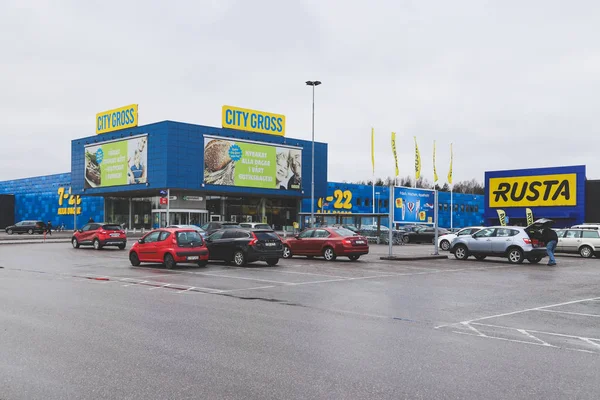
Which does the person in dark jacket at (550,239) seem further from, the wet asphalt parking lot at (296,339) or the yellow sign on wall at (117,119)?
the yellow sign on wall at (117,119)

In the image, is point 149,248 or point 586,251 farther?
point 586,251

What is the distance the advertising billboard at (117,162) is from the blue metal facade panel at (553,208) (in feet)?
116

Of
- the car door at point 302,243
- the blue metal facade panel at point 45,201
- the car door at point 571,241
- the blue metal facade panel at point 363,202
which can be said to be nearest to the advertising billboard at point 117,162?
the blue metal facade panel at point 45,201

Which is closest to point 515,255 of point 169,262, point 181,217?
point 169,262

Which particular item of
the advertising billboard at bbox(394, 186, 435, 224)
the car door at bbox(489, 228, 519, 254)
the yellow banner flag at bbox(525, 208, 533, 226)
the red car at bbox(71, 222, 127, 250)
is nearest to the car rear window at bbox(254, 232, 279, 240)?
the car door at bbox(489, 228, 519, 254)

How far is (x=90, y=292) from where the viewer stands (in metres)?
13.4

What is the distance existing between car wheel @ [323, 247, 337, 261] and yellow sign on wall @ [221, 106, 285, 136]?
41.1 metres

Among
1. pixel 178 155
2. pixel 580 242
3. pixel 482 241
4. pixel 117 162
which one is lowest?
pixel 580 242

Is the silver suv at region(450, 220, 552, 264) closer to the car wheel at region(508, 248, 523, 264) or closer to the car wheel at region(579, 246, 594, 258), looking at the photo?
the car wheel at region(508, 248, 523, 264)

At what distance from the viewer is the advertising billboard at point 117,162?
205 feet

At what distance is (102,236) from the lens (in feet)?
112

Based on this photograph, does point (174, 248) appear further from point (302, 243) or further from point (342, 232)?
point (342, 232)

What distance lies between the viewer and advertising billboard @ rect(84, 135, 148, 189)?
205 ft

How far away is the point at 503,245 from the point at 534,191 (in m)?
24.4
